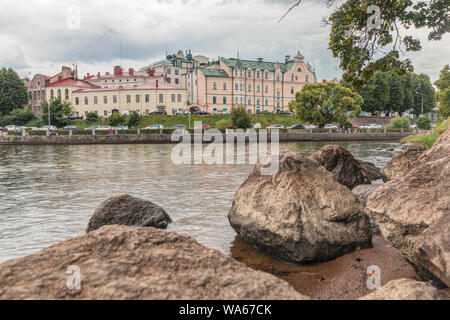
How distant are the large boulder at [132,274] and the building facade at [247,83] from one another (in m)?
85.9

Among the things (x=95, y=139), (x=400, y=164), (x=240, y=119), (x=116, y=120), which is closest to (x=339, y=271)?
(x=400, y=164)

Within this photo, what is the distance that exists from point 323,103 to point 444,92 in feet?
55.8

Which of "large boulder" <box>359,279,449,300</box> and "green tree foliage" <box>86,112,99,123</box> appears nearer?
"large boulder" <box>359,279,449,300</box>

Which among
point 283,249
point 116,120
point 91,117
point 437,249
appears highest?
point 91,117

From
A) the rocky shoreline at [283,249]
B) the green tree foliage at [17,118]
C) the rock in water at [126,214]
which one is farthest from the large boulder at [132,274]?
the green tree foliage at [17,118]

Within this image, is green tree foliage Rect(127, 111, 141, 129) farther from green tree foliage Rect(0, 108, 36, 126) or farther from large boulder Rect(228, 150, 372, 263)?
large boulder Rect(228, 150, 372, 263)

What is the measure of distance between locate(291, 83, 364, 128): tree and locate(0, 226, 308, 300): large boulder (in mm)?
61419

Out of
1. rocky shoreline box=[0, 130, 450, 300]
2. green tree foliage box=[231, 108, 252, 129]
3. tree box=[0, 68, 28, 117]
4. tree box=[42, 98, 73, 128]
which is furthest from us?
tree box=[0, 68, 28, 117]

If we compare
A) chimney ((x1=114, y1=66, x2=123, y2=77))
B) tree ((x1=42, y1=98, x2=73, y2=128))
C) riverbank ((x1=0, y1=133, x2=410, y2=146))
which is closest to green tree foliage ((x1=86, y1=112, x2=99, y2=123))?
tree ((x1=42, y1=98, x2=73, y2=128))

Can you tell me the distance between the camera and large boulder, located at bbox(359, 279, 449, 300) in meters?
2.90

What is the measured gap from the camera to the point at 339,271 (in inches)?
231

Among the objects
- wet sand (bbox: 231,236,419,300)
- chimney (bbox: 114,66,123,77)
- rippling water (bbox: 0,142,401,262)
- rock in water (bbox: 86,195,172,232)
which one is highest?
chimney (bbox: 114,66,123,77)

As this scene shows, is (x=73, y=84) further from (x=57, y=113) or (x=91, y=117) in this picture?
(x=91, y=117)
